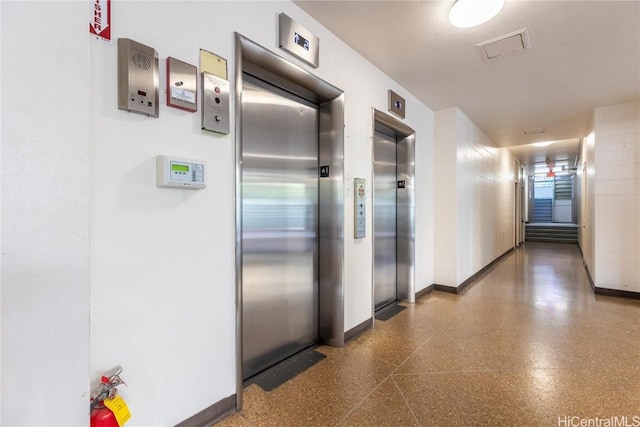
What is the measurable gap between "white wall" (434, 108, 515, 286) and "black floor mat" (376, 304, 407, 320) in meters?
1.10

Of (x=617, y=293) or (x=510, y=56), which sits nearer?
(x=510, y=56)

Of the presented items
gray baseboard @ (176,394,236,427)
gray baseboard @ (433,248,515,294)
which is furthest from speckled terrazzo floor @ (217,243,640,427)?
gray baseboard @ (433,248,515,294)

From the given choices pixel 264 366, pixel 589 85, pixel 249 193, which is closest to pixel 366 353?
pixel 264 366

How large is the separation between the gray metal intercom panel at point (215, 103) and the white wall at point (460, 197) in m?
3.56

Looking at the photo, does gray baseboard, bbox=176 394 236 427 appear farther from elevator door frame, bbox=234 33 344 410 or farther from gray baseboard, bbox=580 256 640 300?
gray baseboard, bbox=580 256 640 300

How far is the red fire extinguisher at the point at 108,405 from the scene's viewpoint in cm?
119

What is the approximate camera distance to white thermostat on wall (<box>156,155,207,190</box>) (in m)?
1.42

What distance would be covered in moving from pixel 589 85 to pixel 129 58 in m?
4.67

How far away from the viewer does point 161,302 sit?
57.6 inches

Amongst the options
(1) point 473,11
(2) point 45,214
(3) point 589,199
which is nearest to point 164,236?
(2) point 45,214

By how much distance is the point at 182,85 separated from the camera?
4.93ft

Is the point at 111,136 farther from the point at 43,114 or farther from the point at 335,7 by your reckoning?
the point at 335,7

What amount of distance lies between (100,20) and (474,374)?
2999 mm

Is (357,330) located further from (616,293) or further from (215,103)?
(616,293)
